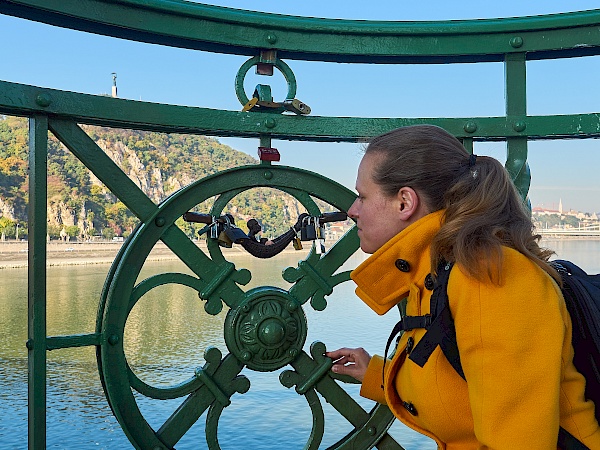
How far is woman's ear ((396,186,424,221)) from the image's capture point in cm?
117

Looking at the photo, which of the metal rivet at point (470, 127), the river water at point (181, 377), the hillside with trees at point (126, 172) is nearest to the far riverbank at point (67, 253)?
the hillside with trees at point (126, 172)

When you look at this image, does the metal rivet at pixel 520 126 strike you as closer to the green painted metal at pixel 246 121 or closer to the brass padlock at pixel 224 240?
the green painted metal at pixel 246 121

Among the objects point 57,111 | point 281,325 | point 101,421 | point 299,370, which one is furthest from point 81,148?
point 101,421

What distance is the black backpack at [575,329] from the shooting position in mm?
999

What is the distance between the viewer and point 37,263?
1553 mm

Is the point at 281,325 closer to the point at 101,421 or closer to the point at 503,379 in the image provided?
the point at 503,379

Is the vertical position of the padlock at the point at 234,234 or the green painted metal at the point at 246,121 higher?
the green painted metal at the point at 246,121

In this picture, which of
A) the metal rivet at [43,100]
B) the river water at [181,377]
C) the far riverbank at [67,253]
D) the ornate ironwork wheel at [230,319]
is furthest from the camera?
the far riverbank at [67,253]

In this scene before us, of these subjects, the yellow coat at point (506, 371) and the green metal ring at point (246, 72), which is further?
the green metal ring at point (246, 72)

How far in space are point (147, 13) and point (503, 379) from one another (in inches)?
49.1

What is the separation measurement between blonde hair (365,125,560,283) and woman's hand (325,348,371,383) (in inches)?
22.0

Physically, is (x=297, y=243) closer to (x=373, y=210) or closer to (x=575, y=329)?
(x=373, y=210)

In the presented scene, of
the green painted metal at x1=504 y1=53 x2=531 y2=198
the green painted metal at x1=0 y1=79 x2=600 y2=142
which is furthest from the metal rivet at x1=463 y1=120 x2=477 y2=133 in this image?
the green painted metal at x1=504 y1=53 x2=531 y2=198

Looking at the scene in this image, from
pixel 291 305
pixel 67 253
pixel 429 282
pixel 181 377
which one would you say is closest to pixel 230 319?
pixel 291 305
